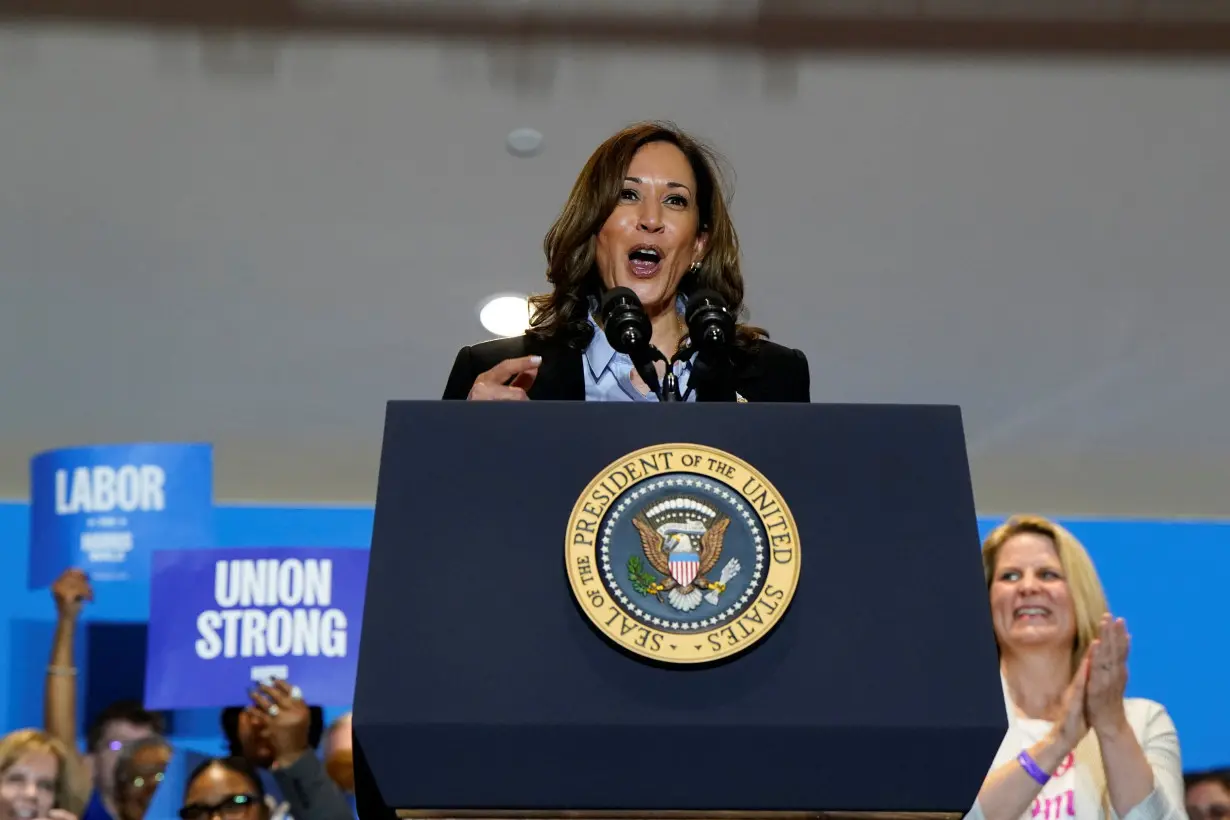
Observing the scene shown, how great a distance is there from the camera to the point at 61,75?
360 cm

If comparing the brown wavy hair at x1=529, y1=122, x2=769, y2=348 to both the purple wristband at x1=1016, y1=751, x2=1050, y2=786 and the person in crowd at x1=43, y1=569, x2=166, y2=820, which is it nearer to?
the purple wristband at x1=1016, y1=751, x2=1050, y2=786

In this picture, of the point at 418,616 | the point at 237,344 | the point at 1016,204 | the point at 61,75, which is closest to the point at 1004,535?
the point at 1016,204

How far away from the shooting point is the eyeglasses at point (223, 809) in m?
3.07

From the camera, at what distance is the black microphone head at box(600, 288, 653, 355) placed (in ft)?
4.48

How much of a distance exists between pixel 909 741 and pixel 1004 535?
189cm

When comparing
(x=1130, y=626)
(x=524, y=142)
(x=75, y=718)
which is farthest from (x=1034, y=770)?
(x=1130, y=626)

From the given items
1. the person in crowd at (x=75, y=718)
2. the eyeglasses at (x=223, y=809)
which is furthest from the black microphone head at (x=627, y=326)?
the person in crowd at (x=75, y=718)

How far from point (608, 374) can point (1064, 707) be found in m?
1.13

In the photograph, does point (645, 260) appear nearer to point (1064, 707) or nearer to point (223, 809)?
point (1064, 707)

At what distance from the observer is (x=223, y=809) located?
10.1 feet

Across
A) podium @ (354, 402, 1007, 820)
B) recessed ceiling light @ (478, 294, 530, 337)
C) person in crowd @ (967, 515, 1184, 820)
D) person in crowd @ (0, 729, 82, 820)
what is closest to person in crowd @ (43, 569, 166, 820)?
person in crowd @ (0, 729, 82, 820)

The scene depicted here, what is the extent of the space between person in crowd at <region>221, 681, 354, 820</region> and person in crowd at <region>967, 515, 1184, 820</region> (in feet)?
4.07

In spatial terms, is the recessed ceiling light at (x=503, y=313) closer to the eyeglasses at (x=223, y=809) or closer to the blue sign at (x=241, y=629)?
the blue sign at (x=241, y=629)

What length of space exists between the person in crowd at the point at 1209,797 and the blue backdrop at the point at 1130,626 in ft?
2.28
